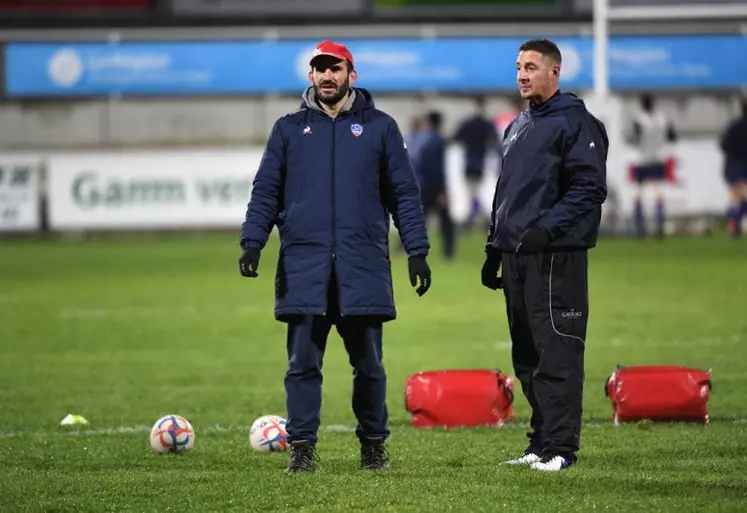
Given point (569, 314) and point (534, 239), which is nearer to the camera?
point (534, 239)

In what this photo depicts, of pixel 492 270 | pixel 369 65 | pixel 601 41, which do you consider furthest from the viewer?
pixel 369 65

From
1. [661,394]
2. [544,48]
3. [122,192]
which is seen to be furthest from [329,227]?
[122,192]

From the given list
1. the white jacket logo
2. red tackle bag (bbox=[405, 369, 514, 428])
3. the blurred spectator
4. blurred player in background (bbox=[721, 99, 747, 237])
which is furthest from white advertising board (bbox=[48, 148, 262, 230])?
the white jacket logo

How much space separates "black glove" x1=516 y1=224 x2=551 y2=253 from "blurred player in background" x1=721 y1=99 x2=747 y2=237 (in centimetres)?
2174

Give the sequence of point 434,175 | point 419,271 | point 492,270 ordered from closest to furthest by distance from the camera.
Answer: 1. point 419,271
2. point 492,270
3. point 434,175

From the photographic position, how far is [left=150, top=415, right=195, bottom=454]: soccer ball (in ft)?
29.5

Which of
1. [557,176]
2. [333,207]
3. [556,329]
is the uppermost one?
[557,176]

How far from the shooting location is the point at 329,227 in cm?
813

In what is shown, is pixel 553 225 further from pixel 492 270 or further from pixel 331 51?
pixel 331 51

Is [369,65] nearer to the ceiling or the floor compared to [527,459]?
nearer to the ceiling

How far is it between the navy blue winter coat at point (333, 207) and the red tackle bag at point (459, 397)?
1703mm

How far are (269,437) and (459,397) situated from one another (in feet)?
4.39

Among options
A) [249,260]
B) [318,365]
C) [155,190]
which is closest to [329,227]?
[249,260]

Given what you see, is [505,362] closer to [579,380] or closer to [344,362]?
[344,362]
